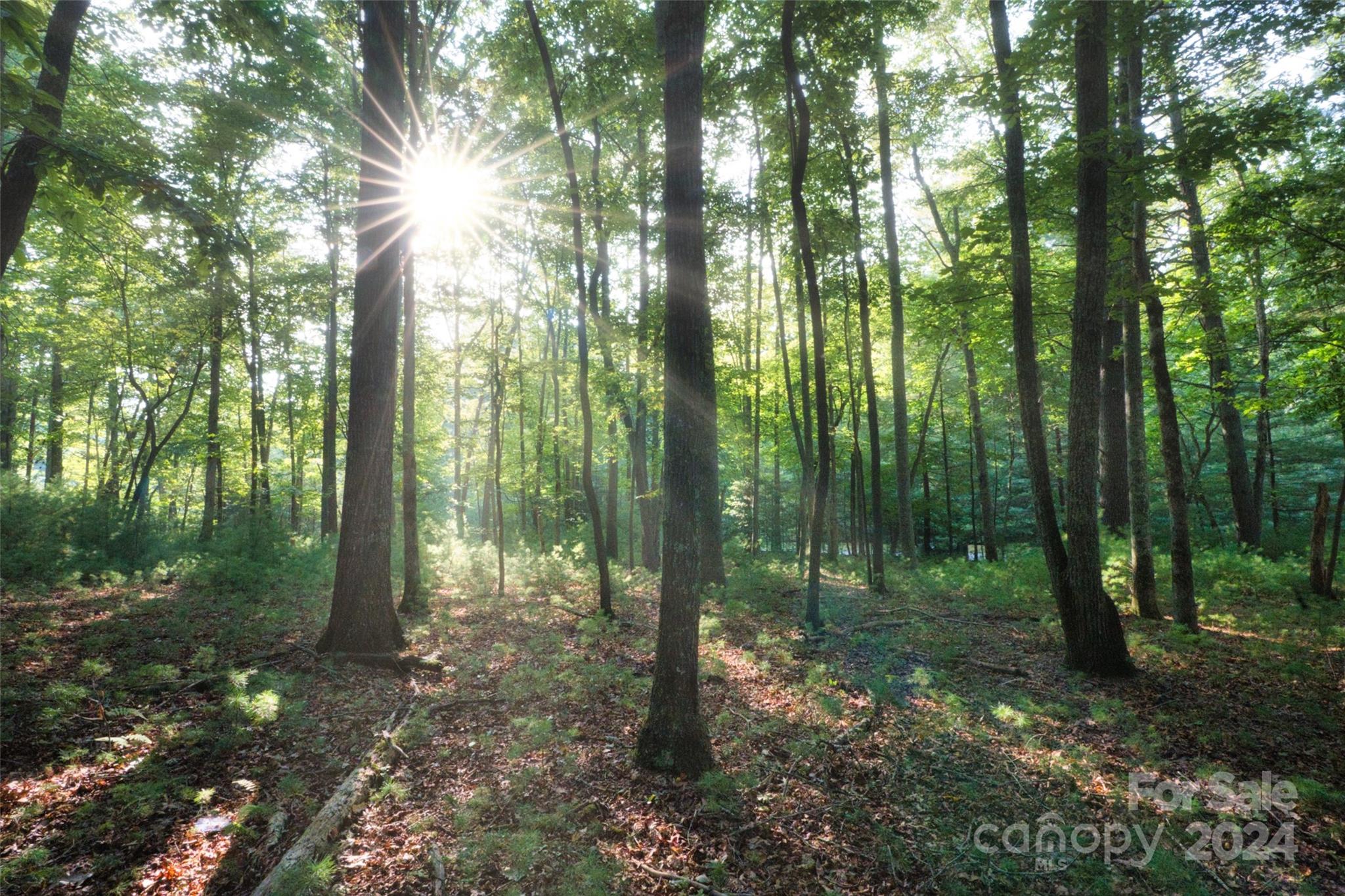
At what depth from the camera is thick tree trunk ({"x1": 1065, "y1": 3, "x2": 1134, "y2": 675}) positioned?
7.28m

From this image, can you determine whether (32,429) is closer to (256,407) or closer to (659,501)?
(256,407)

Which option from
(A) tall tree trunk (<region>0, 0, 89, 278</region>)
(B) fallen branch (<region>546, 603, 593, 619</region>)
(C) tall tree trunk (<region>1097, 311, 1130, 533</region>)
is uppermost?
(A) tall tree trunk (<region>0, 0, 89, 278</region>)

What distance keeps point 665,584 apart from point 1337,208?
10.7 meters

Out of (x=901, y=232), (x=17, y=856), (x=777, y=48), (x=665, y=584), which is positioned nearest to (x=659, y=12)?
(x=777, y=48)

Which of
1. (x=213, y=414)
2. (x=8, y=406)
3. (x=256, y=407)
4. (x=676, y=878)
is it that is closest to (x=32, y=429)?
(x=8, y=406)

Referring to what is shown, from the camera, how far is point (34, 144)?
17.9 ft

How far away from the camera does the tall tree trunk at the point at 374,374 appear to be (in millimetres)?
7672

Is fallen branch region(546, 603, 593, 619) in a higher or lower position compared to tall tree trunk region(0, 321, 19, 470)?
lower

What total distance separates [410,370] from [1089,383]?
1274 centimetres

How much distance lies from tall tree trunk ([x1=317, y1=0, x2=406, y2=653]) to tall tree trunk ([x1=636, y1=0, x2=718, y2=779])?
4718mm

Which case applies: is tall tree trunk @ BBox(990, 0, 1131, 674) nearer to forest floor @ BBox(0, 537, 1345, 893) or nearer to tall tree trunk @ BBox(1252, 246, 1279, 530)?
forest floor @ BBox(0, 537, 1345, 893)

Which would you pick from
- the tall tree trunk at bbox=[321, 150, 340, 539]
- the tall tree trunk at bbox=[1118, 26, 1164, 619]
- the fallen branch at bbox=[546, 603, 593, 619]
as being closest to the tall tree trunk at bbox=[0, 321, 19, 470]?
the tall tree trunk at bbox=[321, 150, 340, 539]

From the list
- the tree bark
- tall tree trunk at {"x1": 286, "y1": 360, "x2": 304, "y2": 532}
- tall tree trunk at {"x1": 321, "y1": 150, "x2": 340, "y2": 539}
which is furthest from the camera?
tall tree trunk at {"x1": 286, "y1": 360, "x2": 304, "y2": 532}

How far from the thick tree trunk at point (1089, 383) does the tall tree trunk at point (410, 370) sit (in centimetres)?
1091
